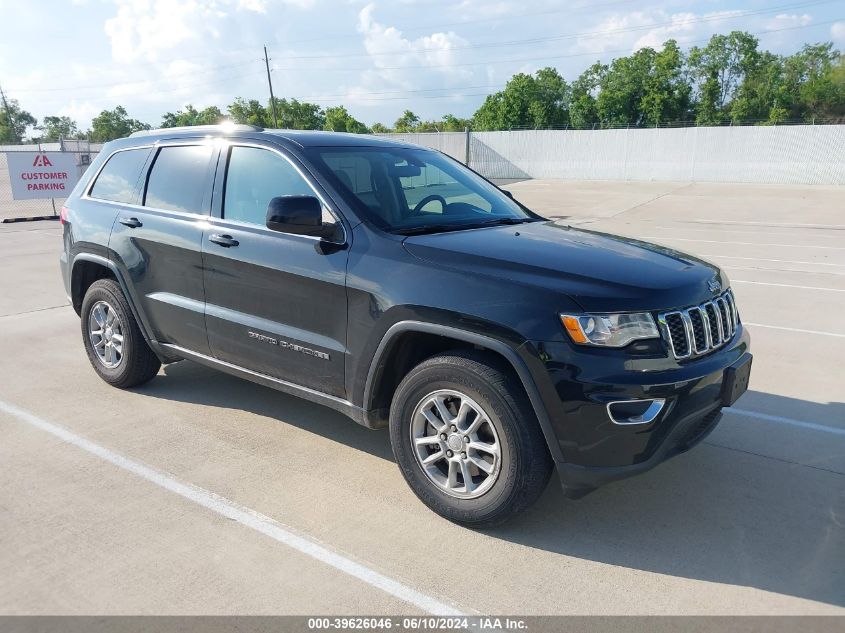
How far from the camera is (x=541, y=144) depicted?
37281 millimetres

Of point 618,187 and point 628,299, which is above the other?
point 628,299

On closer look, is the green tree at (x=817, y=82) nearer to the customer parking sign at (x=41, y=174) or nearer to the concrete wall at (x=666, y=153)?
the concrete wall at (x=666, y=153)

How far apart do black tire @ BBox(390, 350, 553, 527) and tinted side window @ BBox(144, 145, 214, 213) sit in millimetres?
1987

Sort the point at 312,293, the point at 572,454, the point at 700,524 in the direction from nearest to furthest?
1. the point at 572,454
2. the point at 700,524
3. the point at 312,293

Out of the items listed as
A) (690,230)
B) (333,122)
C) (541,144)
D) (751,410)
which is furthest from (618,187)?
(333,122)

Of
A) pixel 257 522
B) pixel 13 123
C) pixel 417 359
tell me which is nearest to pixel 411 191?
pixel 417 359

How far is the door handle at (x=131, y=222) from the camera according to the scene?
475cm

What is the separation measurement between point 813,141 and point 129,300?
3417 centimetres

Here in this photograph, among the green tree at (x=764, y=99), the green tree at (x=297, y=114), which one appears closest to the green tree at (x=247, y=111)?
the green tree at (x=297, y=114)

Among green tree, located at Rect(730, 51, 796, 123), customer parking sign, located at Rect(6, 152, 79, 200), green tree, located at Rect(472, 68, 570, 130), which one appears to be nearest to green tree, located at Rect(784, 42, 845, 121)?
green tree, located at Rect(730, 51, 796, 123)

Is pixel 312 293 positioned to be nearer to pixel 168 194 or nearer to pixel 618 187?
pixel 168 194

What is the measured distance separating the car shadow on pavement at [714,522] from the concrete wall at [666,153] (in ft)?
95.4

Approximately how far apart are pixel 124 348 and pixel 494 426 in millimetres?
3121

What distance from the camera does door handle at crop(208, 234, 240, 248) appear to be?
4098 mm
